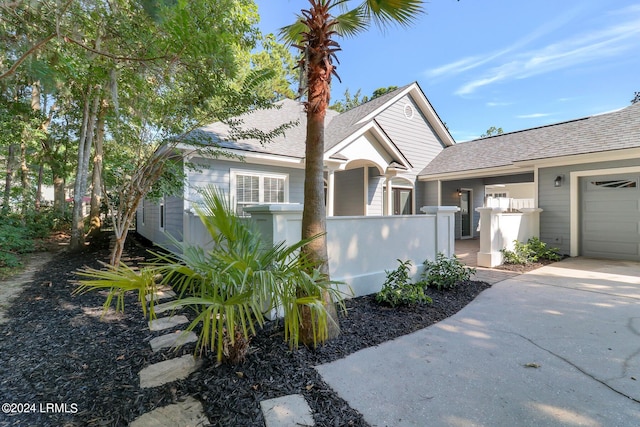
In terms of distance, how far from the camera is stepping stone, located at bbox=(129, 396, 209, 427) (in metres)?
1.90

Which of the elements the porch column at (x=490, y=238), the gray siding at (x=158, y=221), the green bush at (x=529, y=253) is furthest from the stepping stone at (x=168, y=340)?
the green bush at (x=529, y=253)

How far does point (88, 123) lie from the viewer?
9.26 metres

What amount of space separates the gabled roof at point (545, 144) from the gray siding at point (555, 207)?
51 centimetres

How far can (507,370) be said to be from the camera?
2.57 metres

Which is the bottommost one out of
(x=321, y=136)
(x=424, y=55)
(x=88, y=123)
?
(x=321, y=136)

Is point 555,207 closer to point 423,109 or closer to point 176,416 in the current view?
point 423,109

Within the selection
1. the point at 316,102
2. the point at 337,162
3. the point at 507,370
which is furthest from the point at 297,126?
the point at 507,370

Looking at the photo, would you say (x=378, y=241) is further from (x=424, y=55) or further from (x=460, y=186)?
(x=460, y=186)

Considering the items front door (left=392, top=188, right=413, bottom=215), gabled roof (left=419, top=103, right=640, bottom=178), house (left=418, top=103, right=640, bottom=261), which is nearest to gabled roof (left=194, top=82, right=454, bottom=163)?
gabled roof (left=419, top=103, right=640, bottom=178)

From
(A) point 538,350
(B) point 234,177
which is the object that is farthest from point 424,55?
(A) point 538,350

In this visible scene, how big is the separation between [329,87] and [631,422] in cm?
367

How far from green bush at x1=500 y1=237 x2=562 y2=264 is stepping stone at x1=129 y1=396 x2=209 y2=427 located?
796cm

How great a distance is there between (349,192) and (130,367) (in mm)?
9918

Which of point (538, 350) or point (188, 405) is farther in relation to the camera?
point (538, 350)
